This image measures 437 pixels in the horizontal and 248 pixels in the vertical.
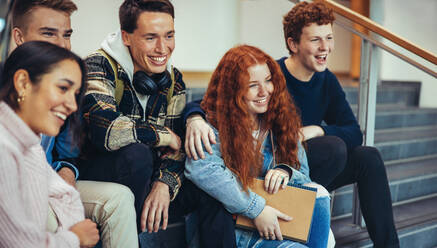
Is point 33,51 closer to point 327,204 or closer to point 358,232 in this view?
point 327,204

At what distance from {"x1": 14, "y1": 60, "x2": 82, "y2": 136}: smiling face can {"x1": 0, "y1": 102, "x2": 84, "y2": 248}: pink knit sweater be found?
3 cm

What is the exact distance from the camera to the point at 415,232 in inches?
86.2

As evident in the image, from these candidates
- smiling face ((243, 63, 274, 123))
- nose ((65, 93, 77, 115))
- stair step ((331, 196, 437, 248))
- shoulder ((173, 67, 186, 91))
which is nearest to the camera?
nose ((65, 93, 77, 115))

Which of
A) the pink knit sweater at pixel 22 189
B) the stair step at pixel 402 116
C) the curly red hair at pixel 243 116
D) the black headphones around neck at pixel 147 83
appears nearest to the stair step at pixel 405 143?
the stair step at pixel 402 116

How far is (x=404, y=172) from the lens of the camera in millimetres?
2719

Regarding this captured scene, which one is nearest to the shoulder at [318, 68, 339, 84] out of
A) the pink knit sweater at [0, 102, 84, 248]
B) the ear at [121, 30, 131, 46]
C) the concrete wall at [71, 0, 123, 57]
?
the ear at [121, 30, 131, 46]

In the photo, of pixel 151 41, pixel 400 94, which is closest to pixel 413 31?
pixel 400 94

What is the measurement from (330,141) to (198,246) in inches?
26.9

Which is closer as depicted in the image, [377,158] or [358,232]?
[377,158]

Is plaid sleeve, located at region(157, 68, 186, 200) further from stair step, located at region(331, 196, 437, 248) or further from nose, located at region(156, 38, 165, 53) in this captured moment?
stair step, located at region(331, 196, 437, 248)

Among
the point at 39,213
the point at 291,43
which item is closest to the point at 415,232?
the point at 291,43

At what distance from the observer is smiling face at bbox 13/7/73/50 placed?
1.47 metres

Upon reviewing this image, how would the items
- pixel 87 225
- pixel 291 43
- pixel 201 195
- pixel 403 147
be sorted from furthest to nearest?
pixel 403 147 → pixel 291 43 → pixel 201 195 → pixel 87 225

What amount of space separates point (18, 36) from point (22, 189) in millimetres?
744
